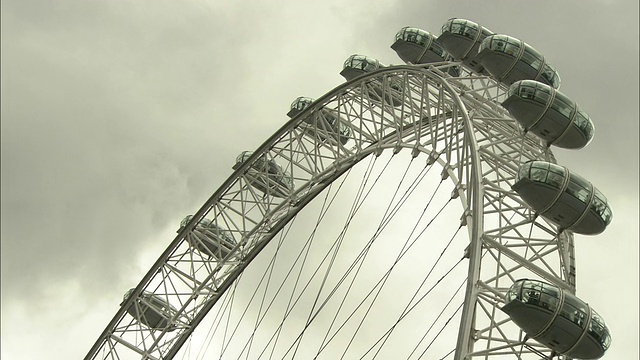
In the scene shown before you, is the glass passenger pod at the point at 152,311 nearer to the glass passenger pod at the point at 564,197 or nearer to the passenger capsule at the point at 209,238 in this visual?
the passenger capsule at the point at 209,238

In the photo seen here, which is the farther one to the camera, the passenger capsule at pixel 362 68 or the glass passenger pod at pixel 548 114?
the passenger capsule at pixel 362 68

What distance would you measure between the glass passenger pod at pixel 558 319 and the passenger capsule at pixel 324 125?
47.5 ft

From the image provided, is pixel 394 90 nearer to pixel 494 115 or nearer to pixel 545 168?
pixel 494 115

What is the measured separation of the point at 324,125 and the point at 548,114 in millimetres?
11584

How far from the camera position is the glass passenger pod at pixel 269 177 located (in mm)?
42188

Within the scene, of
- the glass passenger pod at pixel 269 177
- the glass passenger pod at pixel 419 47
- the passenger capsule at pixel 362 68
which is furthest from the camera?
the glass passenger pod at pixel 269 177

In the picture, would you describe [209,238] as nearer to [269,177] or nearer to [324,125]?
[269,177]

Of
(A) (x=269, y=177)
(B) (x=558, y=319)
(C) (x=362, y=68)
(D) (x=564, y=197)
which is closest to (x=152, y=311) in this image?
(A) (x=269, y=177)

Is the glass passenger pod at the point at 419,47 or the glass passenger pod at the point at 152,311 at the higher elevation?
the glass passenger pod at the point at 419,47

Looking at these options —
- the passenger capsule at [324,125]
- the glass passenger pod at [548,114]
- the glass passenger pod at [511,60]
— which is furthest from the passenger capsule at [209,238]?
the glass passenger pod at [548,114]

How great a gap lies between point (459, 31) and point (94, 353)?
56.5ft

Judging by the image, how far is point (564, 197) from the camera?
27.9m

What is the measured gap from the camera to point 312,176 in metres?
41.3

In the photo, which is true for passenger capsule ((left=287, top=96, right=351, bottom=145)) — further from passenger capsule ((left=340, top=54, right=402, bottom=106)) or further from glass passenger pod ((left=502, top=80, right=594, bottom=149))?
glass passenger pod ((left=502, top=80, right=594, bottom=149))
